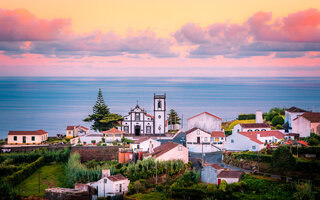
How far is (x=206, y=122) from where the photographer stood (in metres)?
42.4

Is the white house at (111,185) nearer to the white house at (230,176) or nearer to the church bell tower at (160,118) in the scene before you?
the white house at (230,176)

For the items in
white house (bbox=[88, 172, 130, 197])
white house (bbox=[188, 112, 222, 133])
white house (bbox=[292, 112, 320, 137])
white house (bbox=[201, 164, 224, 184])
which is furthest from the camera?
white house (bbox=[188, 112, 222, 133])

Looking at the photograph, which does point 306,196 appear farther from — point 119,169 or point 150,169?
point 119,169

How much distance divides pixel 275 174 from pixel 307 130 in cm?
982

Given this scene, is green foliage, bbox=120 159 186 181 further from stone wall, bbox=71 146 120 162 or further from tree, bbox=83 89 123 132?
tree, bbox=83 89 123 132

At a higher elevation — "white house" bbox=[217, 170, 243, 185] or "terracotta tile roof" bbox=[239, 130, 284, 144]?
"terracotta tile roof" bbox=[239, 130, 284, 144]

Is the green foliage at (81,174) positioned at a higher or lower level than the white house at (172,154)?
lower

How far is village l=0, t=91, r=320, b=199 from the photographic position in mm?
27297

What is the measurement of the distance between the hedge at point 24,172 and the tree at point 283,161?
56.2ft

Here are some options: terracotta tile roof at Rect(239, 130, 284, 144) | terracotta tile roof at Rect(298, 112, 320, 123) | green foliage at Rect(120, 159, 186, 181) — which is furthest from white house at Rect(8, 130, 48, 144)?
terracotta tile roof at Rect(298, 112, 320, 123)

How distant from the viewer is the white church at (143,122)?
45156 millimetres

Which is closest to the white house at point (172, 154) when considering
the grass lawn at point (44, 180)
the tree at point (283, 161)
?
the grass lawn at point (44, 180)

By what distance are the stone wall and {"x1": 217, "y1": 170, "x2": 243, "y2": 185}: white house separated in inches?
410

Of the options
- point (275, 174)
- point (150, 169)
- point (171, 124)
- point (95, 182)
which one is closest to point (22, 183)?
point (95, 182)
